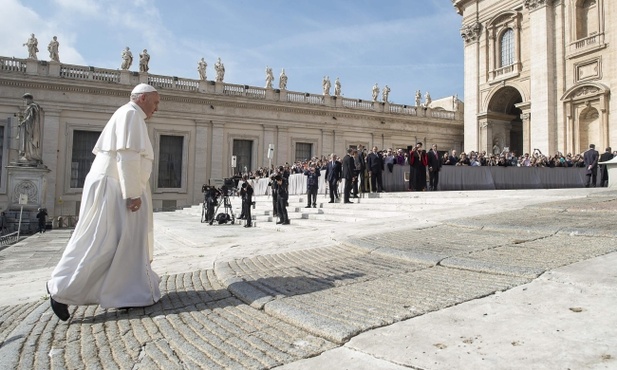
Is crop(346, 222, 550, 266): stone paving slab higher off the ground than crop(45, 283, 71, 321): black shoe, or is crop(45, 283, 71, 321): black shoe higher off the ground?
crop(346, 222, 550, 266): stone paving slab

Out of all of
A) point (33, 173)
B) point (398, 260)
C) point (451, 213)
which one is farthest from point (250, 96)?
point (398, 260)

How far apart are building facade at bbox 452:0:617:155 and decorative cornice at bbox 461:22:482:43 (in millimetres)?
80

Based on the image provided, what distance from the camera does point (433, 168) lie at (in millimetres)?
16969

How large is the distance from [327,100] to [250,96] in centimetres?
712

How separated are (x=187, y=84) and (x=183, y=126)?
3.42 meters

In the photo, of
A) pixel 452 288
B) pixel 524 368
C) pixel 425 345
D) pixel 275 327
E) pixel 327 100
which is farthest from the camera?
pixel 327 100

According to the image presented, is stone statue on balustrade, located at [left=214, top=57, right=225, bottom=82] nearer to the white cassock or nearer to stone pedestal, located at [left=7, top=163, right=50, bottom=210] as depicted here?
stone pedestal, located at [left=7, top=163, right=50, bottom=210]

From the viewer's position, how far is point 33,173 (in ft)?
73.4

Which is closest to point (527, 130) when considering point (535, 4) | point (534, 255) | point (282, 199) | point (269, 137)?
point (535, 4)

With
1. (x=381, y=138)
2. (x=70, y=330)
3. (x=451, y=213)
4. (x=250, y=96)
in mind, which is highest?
(x=250, y=96)

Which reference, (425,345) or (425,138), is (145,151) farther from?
(425,138)

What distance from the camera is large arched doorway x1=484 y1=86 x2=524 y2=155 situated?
33.0 metres

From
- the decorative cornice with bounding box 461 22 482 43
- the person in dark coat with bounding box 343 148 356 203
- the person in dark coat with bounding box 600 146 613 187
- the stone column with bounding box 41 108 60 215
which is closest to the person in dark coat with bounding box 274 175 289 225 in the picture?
the person in dark coat with bounding box 343 148 356 203

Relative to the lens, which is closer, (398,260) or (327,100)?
(398,260)
